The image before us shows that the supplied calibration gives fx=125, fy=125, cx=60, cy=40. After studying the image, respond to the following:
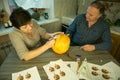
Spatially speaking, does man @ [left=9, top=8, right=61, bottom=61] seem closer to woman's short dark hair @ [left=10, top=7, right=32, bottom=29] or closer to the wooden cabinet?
woman's short dark hair @ [left=10, top=7, right=32, bottom=29]

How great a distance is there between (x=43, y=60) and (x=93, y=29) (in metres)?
0.75

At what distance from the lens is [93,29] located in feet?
4.90

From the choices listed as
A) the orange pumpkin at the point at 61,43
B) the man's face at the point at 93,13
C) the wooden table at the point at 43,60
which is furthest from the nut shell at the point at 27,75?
the man's face at the point at 93,13

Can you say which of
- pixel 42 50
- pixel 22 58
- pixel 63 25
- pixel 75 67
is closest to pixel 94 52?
pixel 75 67

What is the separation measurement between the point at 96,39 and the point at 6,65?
1.06m

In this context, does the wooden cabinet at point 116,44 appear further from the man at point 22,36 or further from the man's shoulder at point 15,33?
the man's shoulder at point 15,33

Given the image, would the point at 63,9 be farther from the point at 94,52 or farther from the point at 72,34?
the point at 94,52

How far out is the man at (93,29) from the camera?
1.37 m

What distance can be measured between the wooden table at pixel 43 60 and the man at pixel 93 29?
101 millimetres

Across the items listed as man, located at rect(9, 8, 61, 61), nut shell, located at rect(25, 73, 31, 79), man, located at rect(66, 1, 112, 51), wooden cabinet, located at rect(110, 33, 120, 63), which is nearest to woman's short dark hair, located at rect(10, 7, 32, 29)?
man, located at rect(9, 8, 61, 61)

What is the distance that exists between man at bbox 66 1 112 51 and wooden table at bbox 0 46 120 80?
101mm

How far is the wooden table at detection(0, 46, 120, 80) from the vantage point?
946 mm

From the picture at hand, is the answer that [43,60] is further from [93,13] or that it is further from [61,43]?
[93,13]

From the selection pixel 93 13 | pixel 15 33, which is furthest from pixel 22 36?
pixel 93 13
